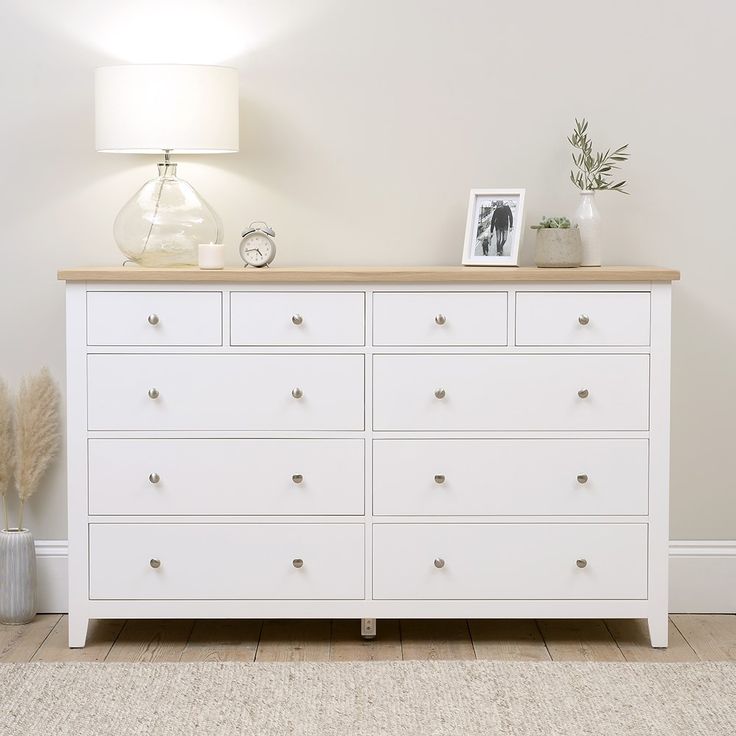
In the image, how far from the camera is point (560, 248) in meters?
2.79

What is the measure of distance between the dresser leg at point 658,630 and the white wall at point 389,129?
2.54 ft

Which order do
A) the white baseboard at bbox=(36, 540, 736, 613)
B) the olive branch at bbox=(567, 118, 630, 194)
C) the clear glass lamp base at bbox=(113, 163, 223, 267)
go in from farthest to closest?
the white baseboard at bbox=(36, 540, 736, 613) → the olive branch at bbox=(567, 118, 630, 194) → the clear glass lamp base at bbox=(113, 163, 223, 267)

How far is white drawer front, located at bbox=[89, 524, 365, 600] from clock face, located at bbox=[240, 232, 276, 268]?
683 millimetres

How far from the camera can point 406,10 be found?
299 centimetres

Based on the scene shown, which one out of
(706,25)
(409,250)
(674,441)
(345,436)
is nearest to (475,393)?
(345,436)

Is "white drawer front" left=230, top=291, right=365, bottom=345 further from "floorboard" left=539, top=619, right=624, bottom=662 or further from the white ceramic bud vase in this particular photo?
"floorboard" left=539, top=619, right=624, bottom=662

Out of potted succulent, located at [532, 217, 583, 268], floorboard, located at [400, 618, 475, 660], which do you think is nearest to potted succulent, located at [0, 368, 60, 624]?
floorboard, located at [400, 618, 475, 660]

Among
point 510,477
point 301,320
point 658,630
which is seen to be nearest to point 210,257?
point 301,320

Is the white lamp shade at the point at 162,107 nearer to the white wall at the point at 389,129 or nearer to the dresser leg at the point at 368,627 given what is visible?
the white wall at the point at 389,129

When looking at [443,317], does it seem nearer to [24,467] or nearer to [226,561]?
[226,561]

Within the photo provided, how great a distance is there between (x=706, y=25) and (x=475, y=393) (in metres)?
1.29

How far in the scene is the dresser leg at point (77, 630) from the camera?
272 centimetres

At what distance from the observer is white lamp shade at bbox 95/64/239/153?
8.91ft

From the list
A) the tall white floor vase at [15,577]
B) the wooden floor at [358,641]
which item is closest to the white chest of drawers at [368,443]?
the wooden floor at [358,641]
